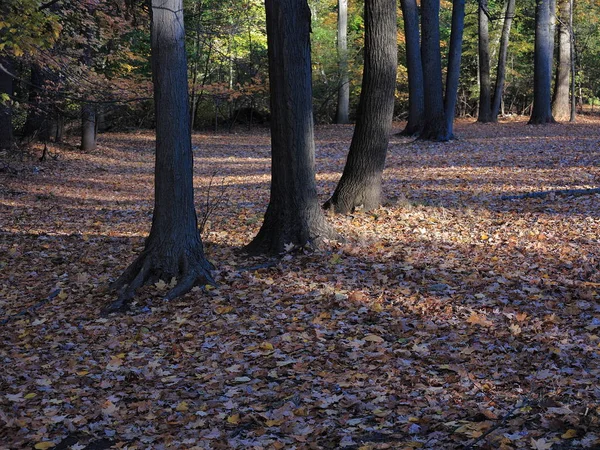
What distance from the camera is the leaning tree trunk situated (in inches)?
348

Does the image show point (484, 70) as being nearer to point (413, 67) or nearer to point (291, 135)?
point (413, 67)

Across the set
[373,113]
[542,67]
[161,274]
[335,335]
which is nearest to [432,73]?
[542,67]

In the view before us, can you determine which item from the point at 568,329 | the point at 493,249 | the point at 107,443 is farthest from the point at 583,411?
the point at 493,249

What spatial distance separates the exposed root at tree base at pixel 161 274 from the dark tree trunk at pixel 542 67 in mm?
21016

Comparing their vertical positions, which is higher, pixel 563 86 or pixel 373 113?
pixel 563 86

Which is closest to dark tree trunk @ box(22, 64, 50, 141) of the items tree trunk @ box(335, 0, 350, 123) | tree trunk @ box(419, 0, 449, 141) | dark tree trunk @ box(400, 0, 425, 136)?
dark tree trunk @ box(400, 0, 425, 136)

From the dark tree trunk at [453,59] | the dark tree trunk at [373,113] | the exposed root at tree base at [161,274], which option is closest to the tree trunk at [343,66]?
the dark tree trunk at [453,59]

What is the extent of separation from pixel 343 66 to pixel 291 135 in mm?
26902

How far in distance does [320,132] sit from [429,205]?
1923 centimetres

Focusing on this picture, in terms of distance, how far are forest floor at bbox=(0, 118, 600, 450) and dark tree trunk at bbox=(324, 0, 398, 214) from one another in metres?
0.54

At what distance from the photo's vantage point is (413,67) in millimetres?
21516

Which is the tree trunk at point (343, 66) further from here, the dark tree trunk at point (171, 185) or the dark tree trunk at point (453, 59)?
the dark tree trunk at point (171, 185)

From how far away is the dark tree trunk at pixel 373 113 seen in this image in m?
10.8

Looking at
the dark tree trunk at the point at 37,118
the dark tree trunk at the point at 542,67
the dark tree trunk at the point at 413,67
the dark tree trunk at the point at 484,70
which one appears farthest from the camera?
the dark tree trunk at the point at 484,70
